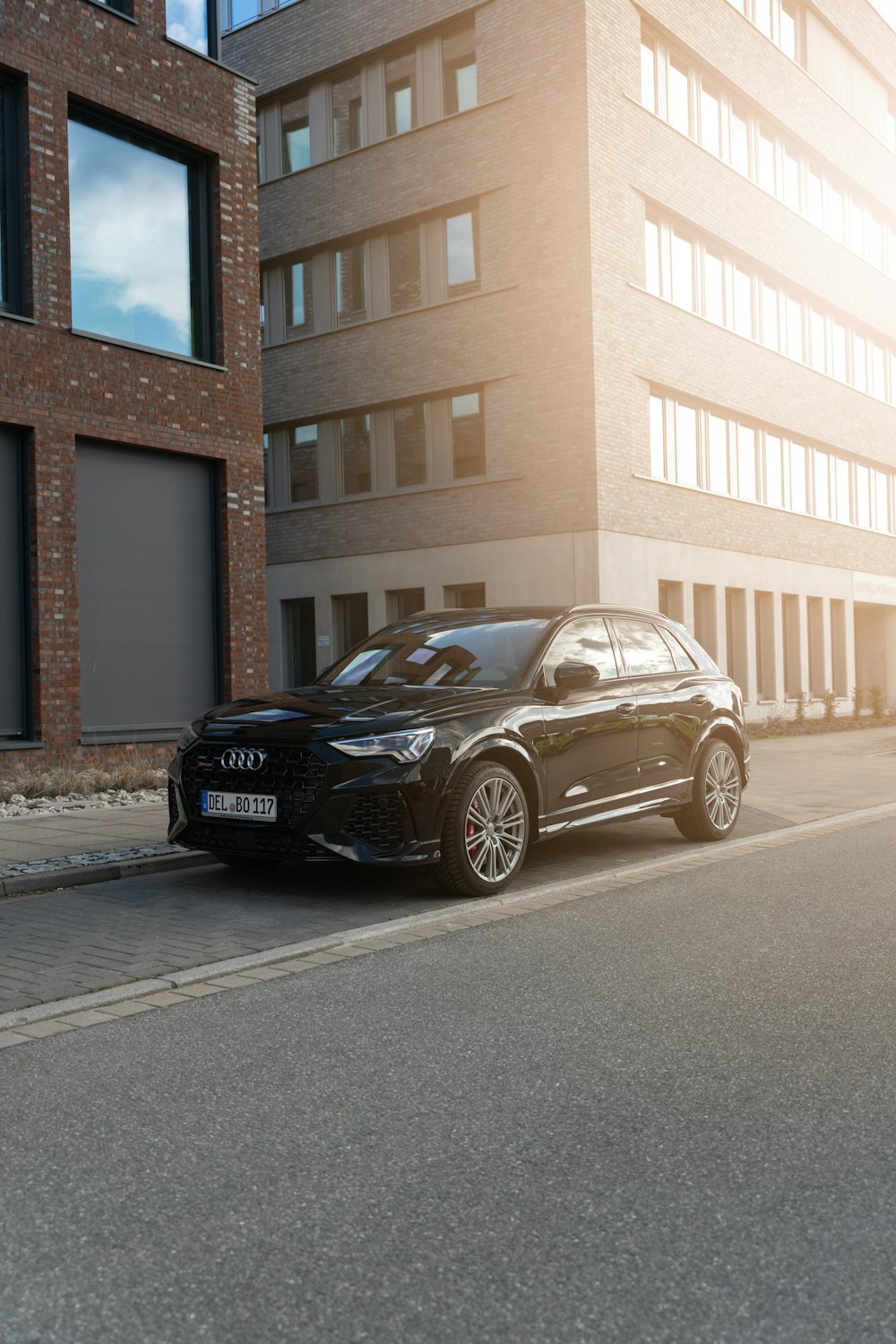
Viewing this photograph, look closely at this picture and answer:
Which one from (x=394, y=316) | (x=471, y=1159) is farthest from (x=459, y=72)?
(x=471, y=1159)

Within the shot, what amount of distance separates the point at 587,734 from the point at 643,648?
1278mm

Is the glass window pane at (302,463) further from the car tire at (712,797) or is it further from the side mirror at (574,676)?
the side mirror at (574,676)

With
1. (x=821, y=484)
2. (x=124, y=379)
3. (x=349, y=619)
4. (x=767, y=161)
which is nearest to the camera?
(x=124, y=379)

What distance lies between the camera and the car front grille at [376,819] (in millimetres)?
7355

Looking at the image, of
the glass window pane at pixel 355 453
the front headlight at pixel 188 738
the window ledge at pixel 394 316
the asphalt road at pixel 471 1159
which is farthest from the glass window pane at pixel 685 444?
the asphalt road at pixel 471 1159

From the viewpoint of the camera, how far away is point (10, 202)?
14.5m

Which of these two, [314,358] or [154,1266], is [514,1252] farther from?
[314,358]

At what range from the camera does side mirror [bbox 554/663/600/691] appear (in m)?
8.41

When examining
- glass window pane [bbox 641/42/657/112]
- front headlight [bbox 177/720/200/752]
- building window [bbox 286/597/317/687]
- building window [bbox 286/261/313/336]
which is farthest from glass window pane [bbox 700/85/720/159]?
front headlight [bbox 177/720/200/752]

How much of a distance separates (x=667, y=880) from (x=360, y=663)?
2.54m

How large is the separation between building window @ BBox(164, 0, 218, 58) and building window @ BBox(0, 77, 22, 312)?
277 centimetres

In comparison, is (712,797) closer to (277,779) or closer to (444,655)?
(444,655)

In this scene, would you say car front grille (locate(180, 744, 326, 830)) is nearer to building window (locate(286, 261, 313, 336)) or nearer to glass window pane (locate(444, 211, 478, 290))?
glass window pane (locate(444, 211, 478, 290))

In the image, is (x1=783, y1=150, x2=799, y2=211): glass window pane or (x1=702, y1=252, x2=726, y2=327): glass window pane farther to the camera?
(x1=783, y1=150, x2=799, y2=211): glass window pane
